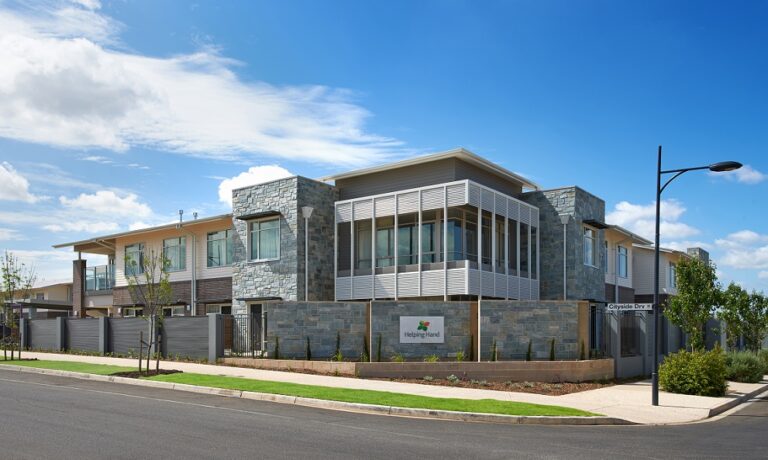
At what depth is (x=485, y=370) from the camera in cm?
2225

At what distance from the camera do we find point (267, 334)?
24.6 m

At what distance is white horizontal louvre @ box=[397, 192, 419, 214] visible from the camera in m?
30.1

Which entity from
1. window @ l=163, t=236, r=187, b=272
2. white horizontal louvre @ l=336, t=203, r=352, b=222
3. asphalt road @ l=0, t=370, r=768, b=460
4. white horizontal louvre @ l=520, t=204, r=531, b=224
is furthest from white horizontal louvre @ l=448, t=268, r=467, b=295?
window @ l=163, t=236, r=187, b=272

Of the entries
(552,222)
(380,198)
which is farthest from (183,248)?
(552,222)

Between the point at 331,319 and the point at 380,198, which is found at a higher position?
the point at 380,198

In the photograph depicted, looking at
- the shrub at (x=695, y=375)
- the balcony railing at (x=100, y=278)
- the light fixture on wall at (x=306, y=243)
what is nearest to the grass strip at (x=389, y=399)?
the shrub at (x=695, y=375)

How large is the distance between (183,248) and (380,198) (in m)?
13.7

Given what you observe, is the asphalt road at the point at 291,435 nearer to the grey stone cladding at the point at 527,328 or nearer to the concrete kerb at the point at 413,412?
the concrete kerb at the point at 413,412

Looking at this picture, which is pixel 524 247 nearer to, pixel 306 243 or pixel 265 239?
pixel 306 243

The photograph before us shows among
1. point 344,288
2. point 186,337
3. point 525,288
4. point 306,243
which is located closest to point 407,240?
point 344,288

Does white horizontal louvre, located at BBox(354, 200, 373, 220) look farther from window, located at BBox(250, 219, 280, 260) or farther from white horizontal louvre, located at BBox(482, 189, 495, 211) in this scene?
white horizontal louvre, located at BBox(482, 189, 495, 211)

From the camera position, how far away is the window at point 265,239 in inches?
1277

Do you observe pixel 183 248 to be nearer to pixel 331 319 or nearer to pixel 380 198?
pixel 380 198

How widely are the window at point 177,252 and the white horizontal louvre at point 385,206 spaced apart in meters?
13.3
